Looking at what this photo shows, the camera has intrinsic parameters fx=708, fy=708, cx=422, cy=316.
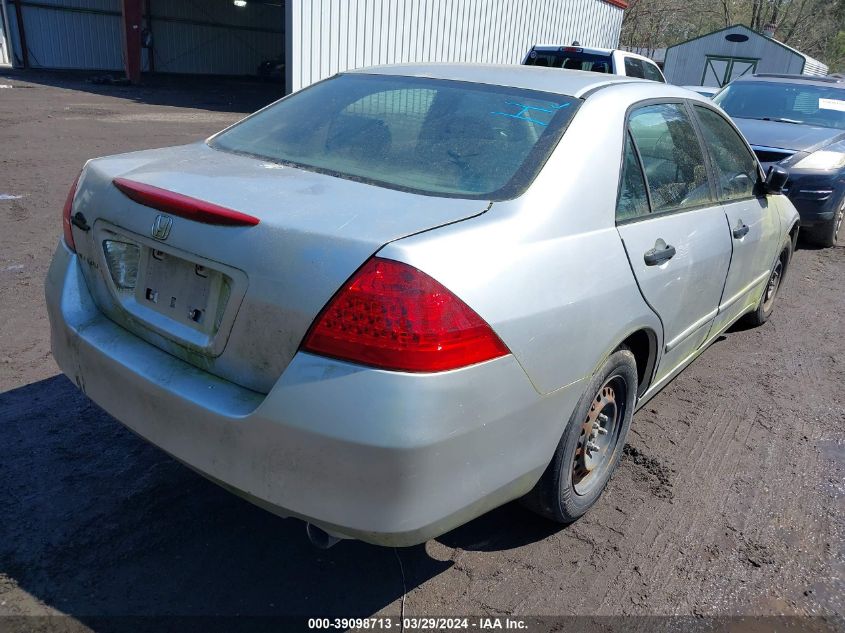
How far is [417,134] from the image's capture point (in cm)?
278

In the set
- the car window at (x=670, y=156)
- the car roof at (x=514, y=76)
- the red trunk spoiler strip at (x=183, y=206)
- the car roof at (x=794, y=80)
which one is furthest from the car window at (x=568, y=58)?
the red trunk spoiler strip at (x=183, y=206)

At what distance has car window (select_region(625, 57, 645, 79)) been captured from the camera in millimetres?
11102

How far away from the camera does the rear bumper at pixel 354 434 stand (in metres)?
1.89

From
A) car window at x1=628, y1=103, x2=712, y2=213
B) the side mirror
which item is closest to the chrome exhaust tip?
car window at x1=628, y1=103, x2=712, y2=213

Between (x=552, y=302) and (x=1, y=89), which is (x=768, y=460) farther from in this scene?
(x=1, y=89)

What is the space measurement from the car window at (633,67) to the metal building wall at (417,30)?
3176 millimetres

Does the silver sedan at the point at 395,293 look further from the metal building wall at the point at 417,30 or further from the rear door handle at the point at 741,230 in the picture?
the metal building wall at the point at 417,30

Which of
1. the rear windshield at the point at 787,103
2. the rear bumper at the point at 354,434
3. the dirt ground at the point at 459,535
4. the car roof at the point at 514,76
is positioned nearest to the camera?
the rear bumper at the point at 354,434

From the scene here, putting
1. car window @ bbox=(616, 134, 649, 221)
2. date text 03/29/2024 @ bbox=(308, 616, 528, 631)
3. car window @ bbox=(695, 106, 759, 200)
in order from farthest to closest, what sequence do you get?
car window @ bbox=(695, 106, 759, 200) → car window @ bbox=(616, 134, 649, 221) → date text 03/29/2024 @ bbox=(308, 616, 528, 631)

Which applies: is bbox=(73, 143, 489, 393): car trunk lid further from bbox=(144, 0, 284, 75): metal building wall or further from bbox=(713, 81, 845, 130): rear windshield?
bbox=(144, 0, 284, 75): metal building wall

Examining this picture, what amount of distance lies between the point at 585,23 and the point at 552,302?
2061 centimetres

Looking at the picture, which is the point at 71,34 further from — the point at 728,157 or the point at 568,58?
the point at 728,157

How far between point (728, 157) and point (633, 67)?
8.43 m

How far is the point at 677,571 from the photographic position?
2705 mm
